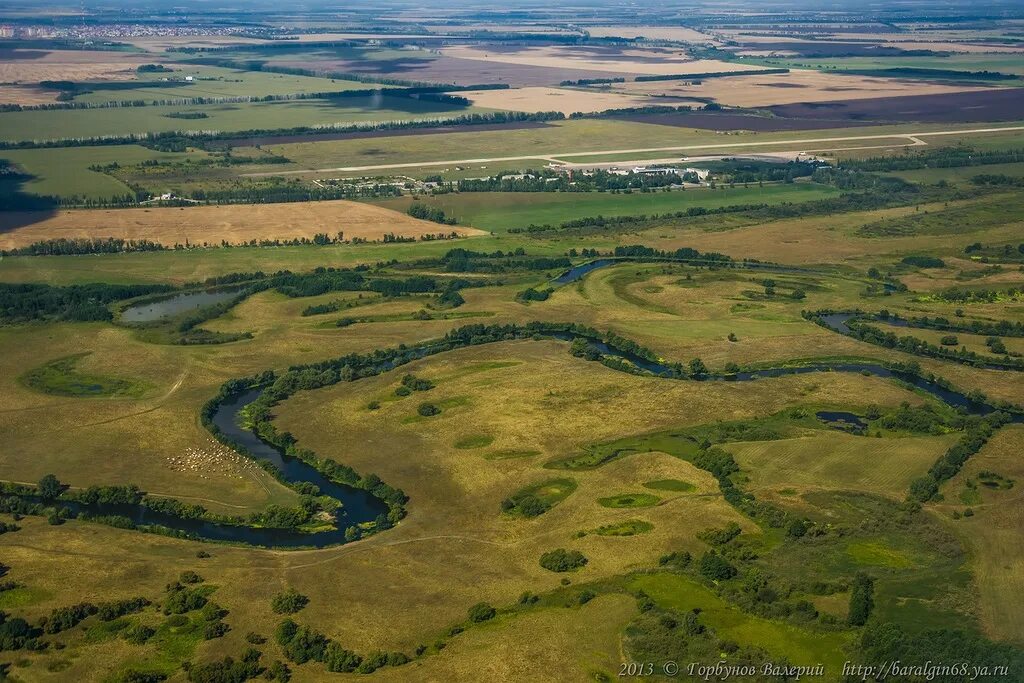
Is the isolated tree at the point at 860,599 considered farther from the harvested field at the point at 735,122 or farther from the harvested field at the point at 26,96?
the harvested field at the point at 26,96

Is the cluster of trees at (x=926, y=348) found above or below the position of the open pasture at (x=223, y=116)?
below

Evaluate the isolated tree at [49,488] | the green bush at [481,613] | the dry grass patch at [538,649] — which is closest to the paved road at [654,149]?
the isolated tree at [49,488]

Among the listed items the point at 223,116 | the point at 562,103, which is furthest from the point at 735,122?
the point at 223,116

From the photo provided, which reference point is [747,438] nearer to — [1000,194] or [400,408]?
[400,408]

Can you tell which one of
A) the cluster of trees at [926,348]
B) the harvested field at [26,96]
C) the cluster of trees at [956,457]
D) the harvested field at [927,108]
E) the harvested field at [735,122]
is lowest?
the cluster of trees at [956,457]

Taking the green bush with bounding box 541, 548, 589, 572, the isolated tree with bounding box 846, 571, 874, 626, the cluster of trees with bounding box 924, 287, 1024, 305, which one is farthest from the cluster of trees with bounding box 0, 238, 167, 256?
the isolated tree with bounding box 846, 571, 874, 626

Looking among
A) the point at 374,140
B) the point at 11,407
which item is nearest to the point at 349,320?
the point at 11,407

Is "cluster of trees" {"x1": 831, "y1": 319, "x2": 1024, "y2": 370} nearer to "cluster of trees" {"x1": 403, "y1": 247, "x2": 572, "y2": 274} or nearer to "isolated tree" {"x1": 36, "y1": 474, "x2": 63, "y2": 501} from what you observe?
"cluster of trees" {"x1": 403, "y1": 247, "x2": 572, "y2": 274}
